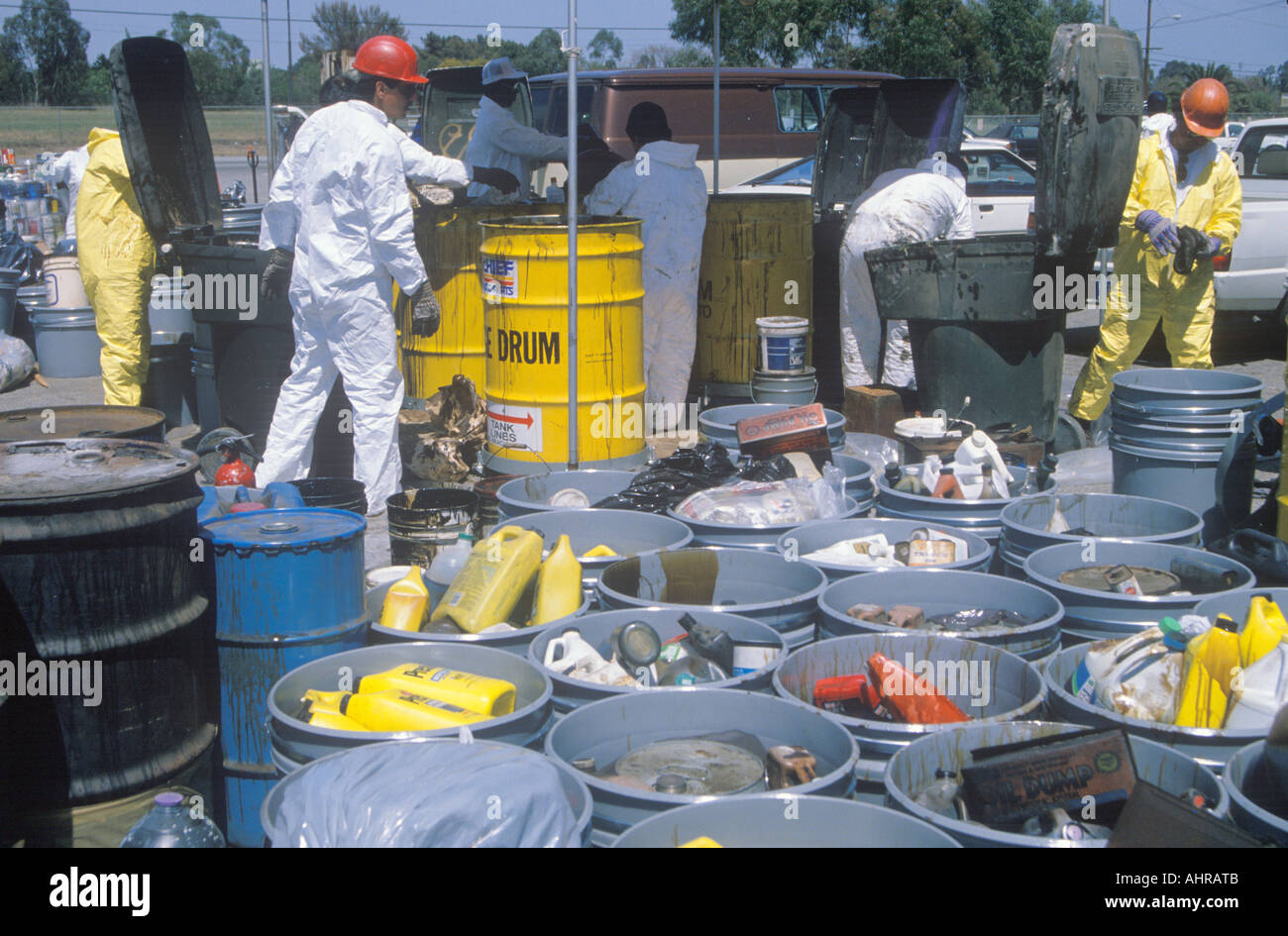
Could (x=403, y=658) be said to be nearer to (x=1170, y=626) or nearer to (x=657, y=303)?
(x=1170, y=626)

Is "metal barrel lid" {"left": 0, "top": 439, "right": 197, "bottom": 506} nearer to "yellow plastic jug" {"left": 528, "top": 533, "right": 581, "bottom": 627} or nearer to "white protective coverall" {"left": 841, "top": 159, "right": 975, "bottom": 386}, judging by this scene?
"yellow plastic jug" {"left": 528, "top": 533, "right": 581, "bottom": 627}

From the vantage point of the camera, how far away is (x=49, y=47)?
162 feet

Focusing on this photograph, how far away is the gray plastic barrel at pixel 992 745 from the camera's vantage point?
2.23 meters

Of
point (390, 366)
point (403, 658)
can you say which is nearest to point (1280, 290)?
point (390, 366)

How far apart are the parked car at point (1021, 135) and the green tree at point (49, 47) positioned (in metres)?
37.6

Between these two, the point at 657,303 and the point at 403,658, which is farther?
the point at 657,303

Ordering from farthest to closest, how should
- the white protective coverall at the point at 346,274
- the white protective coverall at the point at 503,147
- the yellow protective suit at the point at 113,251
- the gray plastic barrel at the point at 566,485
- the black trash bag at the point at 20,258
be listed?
the black trash bag at the point at 20,258 → the white protective coverall at the point at 503,147 → the yellow protective suit at the point at 113,251 → the white protective coverall at the point at 346,274 → the gray plastic barrel at the point at 566,485

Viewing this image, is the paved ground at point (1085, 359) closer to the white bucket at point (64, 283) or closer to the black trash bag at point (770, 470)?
the white bucket at point (64, 283)

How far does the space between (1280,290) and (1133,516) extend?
297 inches

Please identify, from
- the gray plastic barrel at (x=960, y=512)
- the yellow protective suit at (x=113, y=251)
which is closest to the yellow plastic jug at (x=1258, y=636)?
the gray plastic barrel at (x=960, y=512)

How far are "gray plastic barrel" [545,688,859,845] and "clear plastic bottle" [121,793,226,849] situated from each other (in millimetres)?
828

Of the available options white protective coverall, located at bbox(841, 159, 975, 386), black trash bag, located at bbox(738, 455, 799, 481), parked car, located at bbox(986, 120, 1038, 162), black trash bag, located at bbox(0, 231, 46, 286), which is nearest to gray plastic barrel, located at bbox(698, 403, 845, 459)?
black trash bag, located at bbox(738, 455, 799, 481)

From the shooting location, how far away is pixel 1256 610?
264cm
